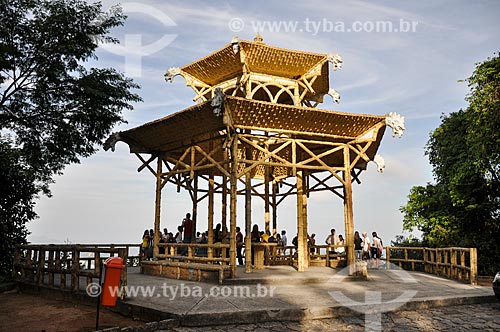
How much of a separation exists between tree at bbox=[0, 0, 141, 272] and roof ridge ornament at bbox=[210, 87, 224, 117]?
6.06 metres

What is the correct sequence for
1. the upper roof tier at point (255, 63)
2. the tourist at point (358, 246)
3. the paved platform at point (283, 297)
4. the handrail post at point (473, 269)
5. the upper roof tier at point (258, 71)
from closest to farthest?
the paved platform at point (283, 297), the handrail post at point (473, 269), the upper roof tier at point (255, 63), the upper roof tier at point (258, 71), the tourist at point (358, 246)

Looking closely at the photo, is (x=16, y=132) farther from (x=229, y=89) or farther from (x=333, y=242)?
(x=333, y=242)

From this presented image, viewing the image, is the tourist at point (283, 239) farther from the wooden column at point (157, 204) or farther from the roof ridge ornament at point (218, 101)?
the roof ridge ornament at point (218, 101)

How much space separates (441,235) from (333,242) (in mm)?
8057

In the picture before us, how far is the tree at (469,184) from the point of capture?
18.8m

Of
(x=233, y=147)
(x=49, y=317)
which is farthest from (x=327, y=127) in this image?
(x=49, y=317)

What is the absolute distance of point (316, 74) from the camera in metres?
14.7

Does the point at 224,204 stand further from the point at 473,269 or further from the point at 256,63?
the point at 473,269

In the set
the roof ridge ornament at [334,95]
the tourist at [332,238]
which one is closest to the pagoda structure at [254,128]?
the roof ridge ornament at [334,95]

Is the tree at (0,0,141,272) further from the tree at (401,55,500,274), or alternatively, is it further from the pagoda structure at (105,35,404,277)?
the tree at (401,55,500,274)

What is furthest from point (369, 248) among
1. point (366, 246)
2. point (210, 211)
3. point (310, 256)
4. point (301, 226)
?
point (210, 211)

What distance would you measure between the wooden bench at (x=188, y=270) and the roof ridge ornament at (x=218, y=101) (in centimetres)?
410

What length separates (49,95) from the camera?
587 inches

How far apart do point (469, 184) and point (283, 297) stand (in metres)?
15.7
